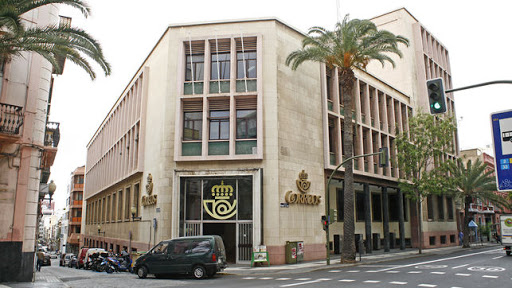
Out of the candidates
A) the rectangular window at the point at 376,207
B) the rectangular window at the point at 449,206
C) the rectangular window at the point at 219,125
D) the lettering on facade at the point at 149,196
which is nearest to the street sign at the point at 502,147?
the rectangular window at the point at 219,125

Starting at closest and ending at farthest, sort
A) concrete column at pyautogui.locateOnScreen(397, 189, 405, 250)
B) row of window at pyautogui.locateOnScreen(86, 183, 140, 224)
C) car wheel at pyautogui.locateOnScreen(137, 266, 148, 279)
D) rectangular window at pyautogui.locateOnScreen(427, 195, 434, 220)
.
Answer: car wheel at pyautogui.locateOnScreen(137, 266, 148, 279), row of window at pyautogui.locateOnScreen(86, 183, 140, 224), concrete column at pyautogui.locateOnScreen(397, 189, 405, 250), rectangular window at pyautogui.locateOnScreen(427, 195, 434, 220)

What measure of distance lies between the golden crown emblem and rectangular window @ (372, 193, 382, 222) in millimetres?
17115

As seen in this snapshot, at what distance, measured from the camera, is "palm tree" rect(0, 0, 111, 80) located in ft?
41.0

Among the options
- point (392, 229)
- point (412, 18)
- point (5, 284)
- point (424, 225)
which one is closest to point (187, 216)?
point (5, 284)

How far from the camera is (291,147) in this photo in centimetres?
2494

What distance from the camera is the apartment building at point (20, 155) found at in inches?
567

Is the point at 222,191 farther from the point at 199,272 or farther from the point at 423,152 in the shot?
the point at 423,152

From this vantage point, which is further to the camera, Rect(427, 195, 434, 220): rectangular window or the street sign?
Rect(427, 195, 434, 220): rectangular window

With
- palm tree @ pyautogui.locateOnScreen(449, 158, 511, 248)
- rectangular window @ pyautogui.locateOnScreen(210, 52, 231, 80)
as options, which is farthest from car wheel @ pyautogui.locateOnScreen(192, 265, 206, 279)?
palm tree @ pyautogui.locateOnScreen(449, 158, 511, 248)

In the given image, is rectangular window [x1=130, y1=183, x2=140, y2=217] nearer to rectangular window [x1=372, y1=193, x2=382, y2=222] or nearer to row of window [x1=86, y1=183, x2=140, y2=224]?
row of window [x1=86, y1=183, x2=140, y2=224]

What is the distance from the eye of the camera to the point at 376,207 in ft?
118

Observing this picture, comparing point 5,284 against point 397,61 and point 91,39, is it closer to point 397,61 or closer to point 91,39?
point 91,39

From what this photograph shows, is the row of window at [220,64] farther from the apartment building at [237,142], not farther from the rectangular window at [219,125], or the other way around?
the rectangular window at [219,125]

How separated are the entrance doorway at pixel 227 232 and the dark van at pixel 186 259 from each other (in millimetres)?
5056
